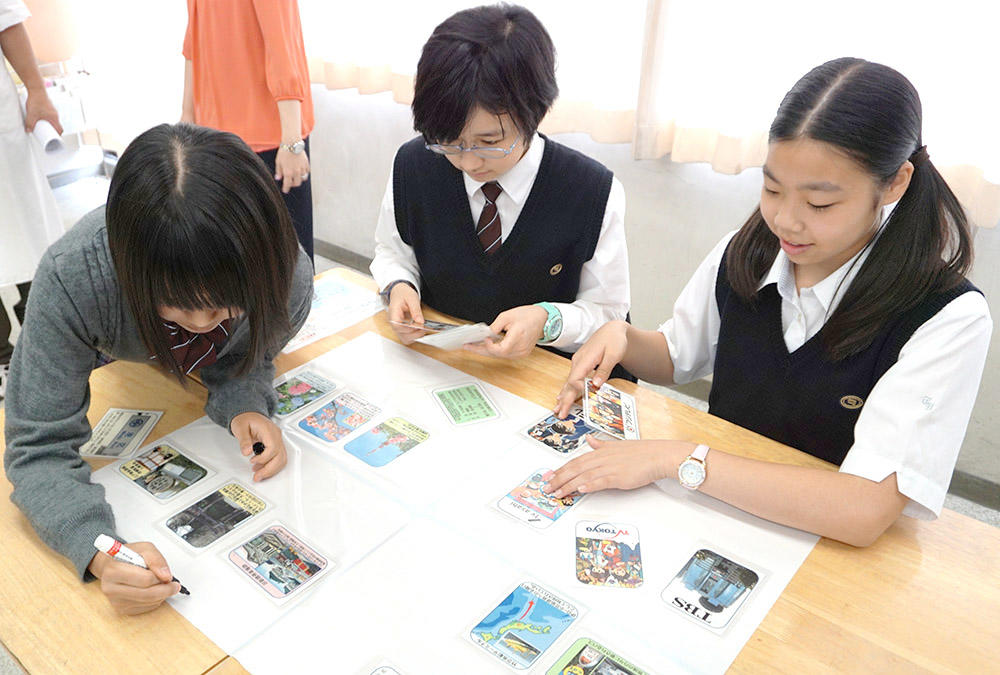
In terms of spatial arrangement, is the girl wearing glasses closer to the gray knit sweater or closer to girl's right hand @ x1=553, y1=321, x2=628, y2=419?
girl's right hand @ x1=553, y1=321, x2=628, y2=419

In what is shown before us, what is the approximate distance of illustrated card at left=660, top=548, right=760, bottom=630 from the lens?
803mm

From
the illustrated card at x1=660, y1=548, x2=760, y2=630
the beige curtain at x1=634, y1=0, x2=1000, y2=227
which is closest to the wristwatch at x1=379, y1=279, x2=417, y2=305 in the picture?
the illustrated card at x1=660, y1=548, x2=760, y2=630

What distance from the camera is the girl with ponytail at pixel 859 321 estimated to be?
2.98 feet

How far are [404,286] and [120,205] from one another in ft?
2.15

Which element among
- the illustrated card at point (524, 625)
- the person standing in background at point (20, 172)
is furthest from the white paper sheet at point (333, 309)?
the person standing in background at point (20, 172)

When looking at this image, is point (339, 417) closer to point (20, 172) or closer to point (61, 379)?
point (61, 379)

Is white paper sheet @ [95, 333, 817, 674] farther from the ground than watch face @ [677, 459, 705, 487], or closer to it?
closer to it

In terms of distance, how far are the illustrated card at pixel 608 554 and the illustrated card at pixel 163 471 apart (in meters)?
0.54

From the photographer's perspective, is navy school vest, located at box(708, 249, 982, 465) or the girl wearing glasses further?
the girl wearing glasses

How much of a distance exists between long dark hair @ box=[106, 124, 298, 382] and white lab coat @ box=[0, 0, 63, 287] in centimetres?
169

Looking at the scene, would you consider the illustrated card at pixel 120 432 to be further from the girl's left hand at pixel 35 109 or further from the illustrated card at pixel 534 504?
the girl's left hand at pixel 35 109

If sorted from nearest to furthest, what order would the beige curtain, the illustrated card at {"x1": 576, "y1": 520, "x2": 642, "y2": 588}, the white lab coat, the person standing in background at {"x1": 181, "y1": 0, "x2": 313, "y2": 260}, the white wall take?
the illustrated card at {"x1": 576, "y1": 520, "x2": 642, "y2": 588}
the beige curtain
the person standing in background at {"x1": 181, "y1": 0, "x2": 313, "y2": 260}
the white wall
the white lab coat

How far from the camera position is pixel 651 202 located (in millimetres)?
2295

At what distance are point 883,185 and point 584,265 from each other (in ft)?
2.03
